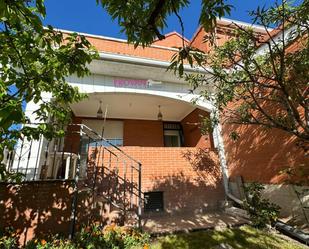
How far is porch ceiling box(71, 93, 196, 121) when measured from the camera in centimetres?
744

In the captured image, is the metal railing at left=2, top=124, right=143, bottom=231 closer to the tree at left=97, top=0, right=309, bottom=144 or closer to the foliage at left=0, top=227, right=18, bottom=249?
the foliage at left=0, top=227, right=18, bottom=249

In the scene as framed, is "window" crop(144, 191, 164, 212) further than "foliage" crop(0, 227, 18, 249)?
Yes

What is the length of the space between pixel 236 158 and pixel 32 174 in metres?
5.82

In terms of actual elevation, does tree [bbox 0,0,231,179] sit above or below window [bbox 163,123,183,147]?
below

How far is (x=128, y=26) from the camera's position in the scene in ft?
6.77

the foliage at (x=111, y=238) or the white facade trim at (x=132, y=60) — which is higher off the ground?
the white facade trim at (x=132, y=60)

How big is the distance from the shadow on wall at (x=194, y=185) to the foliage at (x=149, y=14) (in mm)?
4973

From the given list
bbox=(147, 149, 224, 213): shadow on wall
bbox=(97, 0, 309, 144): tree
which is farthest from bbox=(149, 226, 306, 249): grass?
bbox=(97, 0, 309, 144): tree

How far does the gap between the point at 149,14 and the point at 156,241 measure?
3.99 m

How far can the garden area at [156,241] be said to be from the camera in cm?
348

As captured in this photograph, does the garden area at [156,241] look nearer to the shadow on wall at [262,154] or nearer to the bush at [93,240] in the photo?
the bush at [93,240]

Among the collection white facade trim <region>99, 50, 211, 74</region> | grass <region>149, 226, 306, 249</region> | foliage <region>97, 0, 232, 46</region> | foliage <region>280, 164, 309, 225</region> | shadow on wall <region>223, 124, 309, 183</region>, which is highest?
white facade trim <region>99, 50, 211, 74</region>

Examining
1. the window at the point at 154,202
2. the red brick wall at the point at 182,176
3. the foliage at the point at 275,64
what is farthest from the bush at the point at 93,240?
the foliage at the point at 275,64

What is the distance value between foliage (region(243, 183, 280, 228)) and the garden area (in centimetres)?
22
